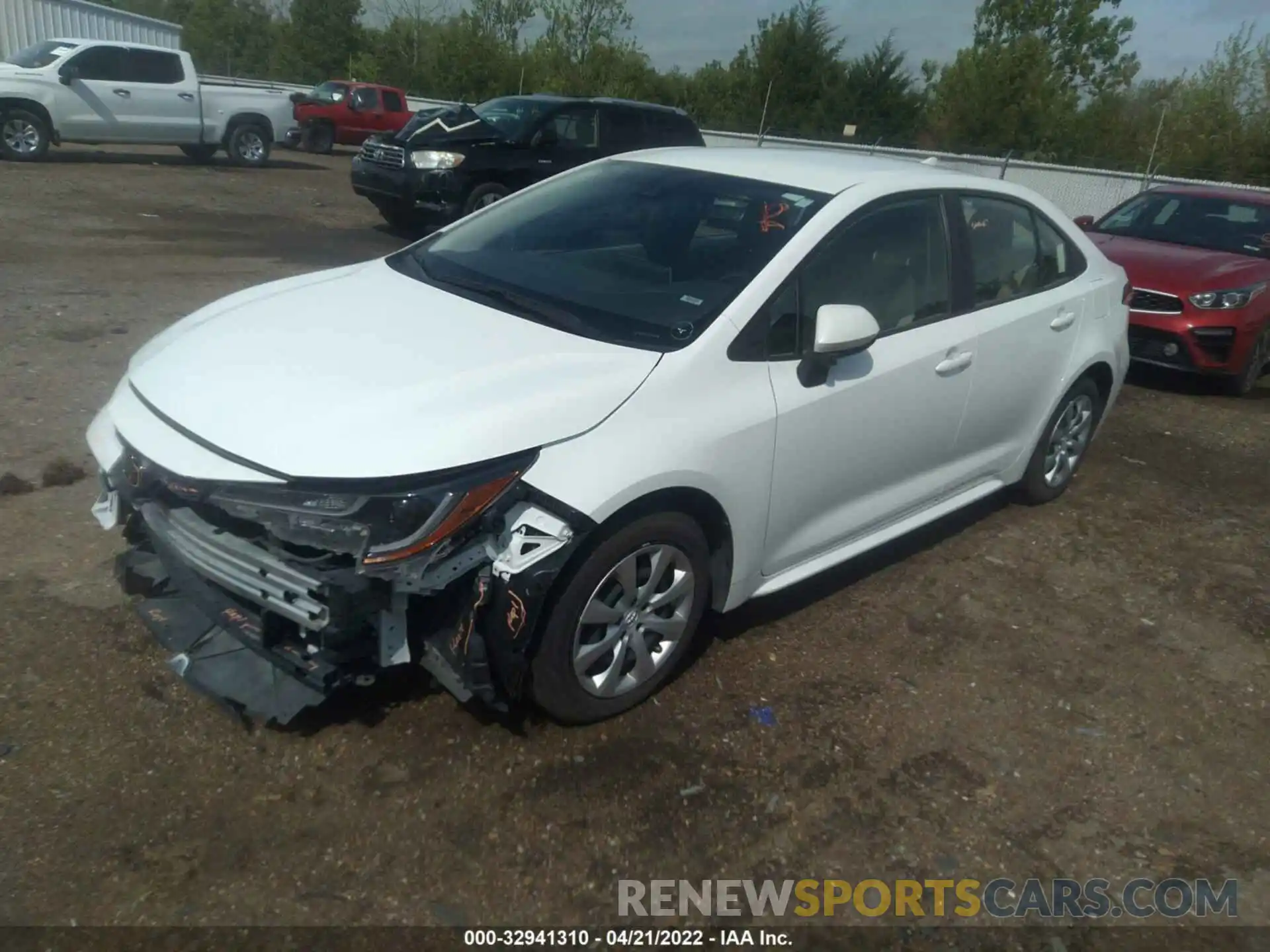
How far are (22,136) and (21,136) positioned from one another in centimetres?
3

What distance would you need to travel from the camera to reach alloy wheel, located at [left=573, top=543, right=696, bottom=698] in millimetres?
3227

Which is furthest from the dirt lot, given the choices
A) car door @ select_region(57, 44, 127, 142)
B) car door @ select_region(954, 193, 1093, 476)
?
car door @ select_region(57, 44, 127, 142)

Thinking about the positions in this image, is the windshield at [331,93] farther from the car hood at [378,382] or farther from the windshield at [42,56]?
the car hood at [378,382]

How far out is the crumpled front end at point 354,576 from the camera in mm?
2822

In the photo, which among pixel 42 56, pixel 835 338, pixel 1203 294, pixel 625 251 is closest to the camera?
pixel 835 338

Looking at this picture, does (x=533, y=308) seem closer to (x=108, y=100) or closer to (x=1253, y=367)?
(x=1253, y=367)

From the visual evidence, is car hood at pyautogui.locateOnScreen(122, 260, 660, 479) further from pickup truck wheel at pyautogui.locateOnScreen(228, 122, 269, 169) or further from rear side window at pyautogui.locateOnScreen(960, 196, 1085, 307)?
pickup truck wheel at pyautogui.locateOnScreen(228, 122, 269, 169)

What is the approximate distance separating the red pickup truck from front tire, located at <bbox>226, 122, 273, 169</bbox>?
14.9ft

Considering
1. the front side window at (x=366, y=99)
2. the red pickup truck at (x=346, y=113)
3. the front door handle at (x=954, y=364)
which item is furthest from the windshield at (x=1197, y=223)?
the front side window at (x=366, y=99)

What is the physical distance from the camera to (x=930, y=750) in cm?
352

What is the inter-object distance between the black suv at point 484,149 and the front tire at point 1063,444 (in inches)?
304

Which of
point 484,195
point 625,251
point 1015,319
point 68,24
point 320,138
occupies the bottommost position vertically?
point 320,138

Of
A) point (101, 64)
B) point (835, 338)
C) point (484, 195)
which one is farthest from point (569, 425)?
point (101, 64)

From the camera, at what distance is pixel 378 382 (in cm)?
312
